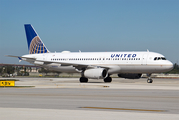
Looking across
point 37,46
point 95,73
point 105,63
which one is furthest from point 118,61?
A: point 37,46

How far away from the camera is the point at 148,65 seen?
40.6 metres

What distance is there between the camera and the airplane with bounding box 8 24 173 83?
40.7 metres

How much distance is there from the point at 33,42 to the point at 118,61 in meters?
17.3

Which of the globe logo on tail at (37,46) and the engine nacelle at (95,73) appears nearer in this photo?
the engine nacelle at (95,73)

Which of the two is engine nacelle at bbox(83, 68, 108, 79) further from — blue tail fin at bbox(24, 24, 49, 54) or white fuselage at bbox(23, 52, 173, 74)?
blue tail fin at bbox(24, 24, 49, 54)

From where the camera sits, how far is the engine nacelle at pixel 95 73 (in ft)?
134

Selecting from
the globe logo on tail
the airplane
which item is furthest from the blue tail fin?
the airplane

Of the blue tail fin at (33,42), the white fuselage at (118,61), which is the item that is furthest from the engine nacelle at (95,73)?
the blue tail fin at (33,42)

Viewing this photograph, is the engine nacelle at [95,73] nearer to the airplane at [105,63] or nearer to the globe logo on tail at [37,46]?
the airplane at [105,63]

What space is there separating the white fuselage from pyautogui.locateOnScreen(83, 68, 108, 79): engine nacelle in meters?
1.53

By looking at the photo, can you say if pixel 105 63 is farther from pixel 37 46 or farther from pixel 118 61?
pixel 37 46

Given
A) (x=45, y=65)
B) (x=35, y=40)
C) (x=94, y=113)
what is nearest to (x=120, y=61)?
(x=45, y=65)

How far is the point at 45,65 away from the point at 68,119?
38507 mm

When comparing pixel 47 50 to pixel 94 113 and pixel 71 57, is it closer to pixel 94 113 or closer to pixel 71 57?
pixel 71 57
